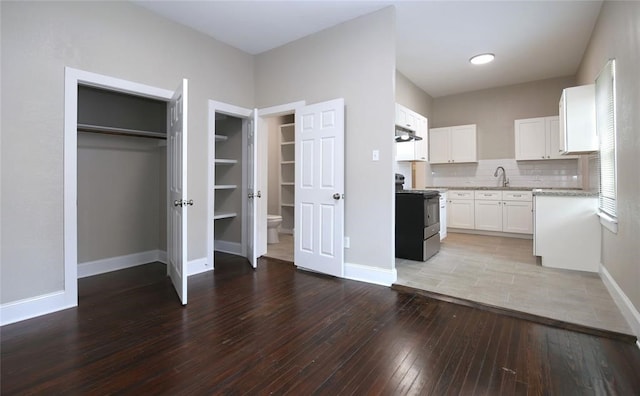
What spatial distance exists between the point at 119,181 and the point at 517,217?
6.34 meters

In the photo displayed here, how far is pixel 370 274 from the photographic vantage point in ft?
11.1

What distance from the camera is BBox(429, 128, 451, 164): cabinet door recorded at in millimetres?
6500

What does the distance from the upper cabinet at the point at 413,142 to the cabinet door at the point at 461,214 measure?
1215mm

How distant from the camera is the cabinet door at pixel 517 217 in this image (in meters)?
5.51

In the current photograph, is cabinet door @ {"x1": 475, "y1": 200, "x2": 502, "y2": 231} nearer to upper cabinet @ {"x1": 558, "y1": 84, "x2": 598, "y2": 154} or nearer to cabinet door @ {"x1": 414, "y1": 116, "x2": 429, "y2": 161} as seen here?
cabinet door @ {"x1": 414, "y1": 116, "x2": 429, "y2": 161}

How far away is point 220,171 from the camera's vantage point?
479cm

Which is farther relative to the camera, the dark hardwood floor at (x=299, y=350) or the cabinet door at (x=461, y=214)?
the cabinet door at (x=461, y=214)

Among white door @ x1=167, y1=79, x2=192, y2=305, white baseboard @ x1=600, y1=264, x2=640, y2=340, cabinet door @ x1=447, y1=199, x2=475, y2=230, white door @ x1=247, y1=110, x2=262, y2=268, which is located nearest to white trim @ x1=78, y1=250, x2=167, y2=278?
white door @ x1=167, y1=79, x2=192, y2=305

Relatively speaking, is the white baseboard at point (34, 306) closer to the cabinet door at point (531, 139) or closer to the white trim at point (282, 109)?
the white trim at point (282, 109)

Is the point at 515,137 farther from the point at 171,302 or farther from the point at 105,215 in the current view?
the point at 105,215

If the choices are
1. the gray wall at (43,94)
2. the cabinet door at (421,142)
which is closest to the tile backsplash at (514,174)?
the cabinet door at (421,142)

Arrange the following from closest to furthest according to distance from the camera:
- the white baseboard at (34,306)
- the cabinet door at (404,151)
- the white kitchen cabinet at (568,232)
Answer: the white baseboard at (34,306)
the white kitchen cabinet at (568,232)
the cabinet door at (404,151)

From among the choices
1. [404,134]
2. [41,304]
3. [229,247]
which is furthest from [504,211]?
[41,304]

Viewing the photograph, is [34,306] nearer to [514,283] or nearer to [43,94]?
[43,94]
